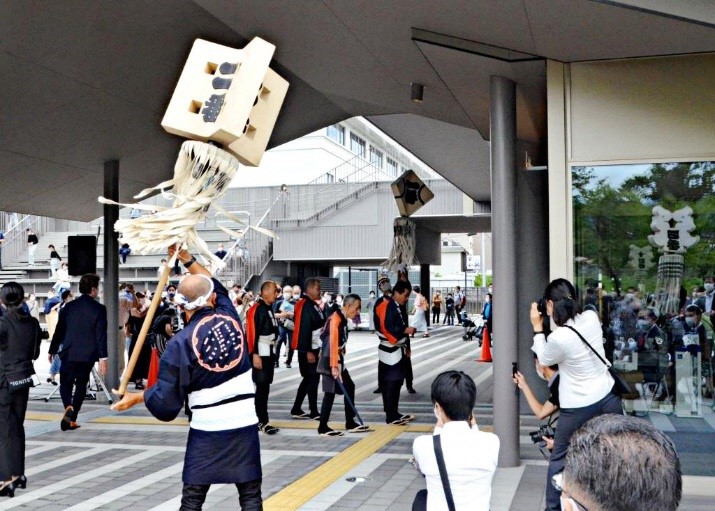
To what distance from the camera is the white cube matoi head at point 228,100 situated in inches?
179

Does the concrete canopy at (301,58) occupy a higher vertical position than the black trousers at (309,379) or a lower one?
higher

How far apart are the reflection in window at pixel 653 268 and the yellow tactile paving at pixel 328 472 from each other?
2.72 m

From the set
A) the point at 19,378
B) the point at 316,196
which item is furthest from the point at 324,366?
the point at 316,196

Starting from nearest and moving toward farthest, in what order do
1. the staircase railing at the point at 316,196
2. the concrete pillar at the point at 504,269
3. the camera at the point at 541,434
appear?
the camera at the point at 541,434 → the concrete pillar at the point at 504,269 → the staircase railing at the point at 316,196

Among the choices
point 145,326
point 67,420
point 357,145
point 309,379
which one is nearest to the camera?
point 145,326

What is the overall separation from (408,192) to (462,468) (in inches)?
483

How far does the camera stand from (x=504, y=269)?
757 centimetres

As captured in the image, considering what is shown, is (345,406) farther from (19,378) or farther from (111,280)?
(111,280)

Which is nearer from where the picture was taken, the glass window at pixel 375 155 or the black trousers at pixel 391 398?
the black trousers at pixel 391 398

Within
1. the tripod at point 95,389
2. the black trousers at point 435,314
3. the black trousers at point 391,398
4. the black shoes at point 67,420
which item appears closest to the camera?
the black shoes at point 67,420

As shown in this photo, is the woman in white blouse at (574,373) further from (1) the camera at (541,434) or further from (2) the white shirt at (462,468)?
(2) the white shirt at (462,468)

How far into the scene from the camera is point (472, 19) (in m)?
6.66

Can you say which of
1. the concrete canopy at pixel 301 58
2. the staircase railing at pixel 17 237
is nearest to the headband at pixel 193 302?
the concrete canopy at pixel 301 58

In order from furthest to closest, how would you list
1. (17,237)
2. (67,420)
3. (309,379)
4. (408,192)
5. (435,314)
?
1. (435,314)
2. (17,237)
3. (408,192)
4. (309,379)
5. (67,420)
